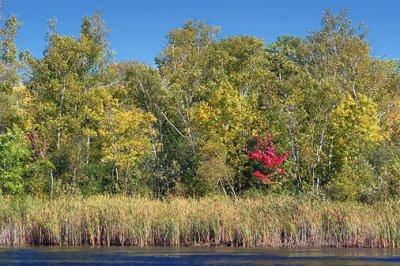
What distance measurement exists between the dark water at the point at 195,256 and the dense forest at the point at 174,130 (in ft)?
36.9

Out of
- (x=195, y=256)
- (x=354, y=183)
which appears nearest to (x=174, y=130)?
(x=354, y=183)

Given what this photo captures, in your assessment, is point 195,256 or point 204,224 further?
point 204,224

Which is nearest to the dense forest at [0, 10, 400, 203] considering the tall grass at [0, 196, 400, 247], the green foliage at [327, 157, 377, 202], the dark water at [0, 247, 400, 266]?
the green foliage at [327, 157, 377, 202]

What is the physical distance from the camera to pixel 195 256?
74.4 feet

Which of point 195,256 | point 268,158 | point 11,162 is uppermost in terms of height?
point 11,162

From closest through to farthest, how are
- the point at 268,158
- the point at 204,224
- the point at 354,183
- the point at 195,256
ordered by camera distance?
the point at 195,256
the point at 204,224
the point at 354,183
the point at 268,158

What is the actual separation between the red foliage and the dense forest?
0.34m

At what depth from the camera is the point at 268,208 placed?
26812 millimetres

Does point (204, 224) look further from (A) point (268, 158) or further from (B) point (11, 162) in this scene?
(B) point (11, 162)

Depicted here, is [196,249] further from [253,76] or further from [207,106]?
[253,76]

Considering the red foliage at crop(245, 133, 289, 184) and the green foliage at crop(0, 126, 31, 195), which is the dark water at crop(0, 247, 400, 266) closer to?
the green foliage at crop(0, 126, 31, 195)

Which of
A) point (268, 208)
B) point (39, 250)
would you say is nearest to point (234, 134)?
point (268, 208)

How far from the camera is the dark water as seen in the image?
2097cm

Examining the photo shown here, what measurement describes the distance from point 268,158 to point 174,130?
9166 millimetres
